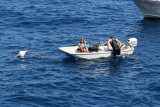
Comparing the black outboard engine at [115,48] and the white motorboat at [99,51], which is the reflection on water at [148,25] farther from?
the black outboard engine at [115,48]

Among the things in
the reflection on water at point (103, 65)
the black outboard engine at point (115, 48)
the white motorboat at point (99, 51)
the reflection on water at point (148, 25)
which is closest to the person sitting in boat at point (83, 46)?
the white motorboat at point (99, 51)

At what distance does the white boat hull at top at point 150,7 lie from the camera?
51.5m

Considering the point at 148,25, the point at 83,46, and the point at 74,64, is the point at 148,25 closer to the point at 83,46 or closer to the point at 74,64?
the point at 83,46

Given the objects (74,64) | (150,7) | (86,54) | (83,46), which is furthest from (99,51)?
(150,7)

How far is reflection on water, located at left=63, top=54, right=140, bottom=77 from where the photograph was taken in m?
32.1

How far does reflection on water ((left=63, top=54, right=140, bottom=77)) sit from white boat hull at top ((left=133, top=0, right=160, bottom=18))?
1766cm

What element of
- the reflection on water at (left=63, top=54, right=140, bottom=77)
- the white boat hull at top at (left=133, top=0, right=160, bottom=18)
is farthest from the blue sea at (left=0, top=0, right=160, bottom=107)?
the white boat hull at top at (left=133, top=0, right=160, bottom=18)

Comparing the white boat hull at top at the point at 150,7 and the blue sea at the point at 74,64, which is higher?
the white boat hull at top at the point at 150,7

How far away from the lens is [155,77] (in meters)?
31.5

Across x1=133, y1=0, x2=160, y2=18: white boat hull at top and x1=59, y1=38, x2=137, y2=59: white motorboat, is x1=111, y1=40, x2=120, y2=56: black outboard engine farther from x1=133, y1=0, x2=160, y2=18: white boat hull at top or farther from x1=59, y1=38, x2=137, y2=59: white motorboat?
x1=133, y1=0, x2=160, y2=18: white boat hull at top

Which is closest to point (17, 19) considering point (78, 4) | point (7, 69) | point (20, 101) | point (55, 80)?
point (78, 4)

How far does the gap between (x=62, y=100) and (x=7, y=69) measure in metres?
8.45

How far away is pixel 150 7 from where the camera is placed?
5262 centimetres

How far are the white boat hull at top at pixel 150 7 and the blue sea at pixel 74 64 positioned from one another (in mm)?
885
